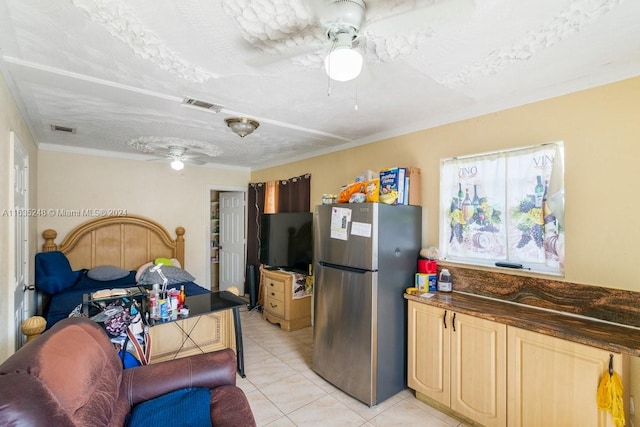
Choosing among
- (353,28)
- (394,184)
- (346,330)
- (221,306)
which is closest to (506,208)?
(394,184)

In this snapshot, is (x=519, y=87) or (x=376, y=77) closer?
(x=376, y=77)

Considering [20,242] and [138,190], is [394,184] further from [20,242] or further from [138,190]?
[138,190]

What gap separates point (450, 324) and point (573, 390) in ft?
2.37

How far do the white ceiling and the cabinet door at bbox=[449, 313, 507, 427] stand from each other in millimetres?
1637

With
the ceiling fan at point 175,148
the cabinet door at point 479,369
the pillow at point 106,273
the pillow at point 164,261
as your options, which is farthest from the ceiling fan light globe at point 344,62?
the pillow at point 164,261

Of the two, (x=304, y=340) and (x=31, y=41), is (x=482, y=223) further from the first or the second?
(x=31, y=41)

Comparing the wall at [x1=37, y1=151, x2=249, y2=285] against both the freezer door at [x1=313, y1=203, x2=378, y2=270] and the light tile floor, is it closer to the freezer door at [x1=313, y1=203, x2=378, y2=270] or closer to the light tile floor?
the light tile floor

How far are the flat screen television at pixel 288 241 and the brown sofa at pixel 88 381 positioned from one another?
6.80ft

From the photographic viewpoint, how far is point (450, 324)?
221 centimetres

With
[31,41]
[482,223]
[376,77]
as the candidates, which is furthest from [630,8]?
[31,41]

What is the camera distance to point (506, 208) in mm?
2312

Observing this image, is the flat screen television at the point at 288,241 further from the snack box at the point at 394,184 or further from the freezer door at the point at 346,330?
the snack box at the point at 394,184

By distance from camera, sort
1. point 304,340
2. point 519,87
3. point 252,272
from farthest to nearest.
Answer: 1. point 252,272
2. point 304,340
3. point 519,87

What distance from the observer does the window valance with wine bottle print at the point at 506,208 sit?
209cm
